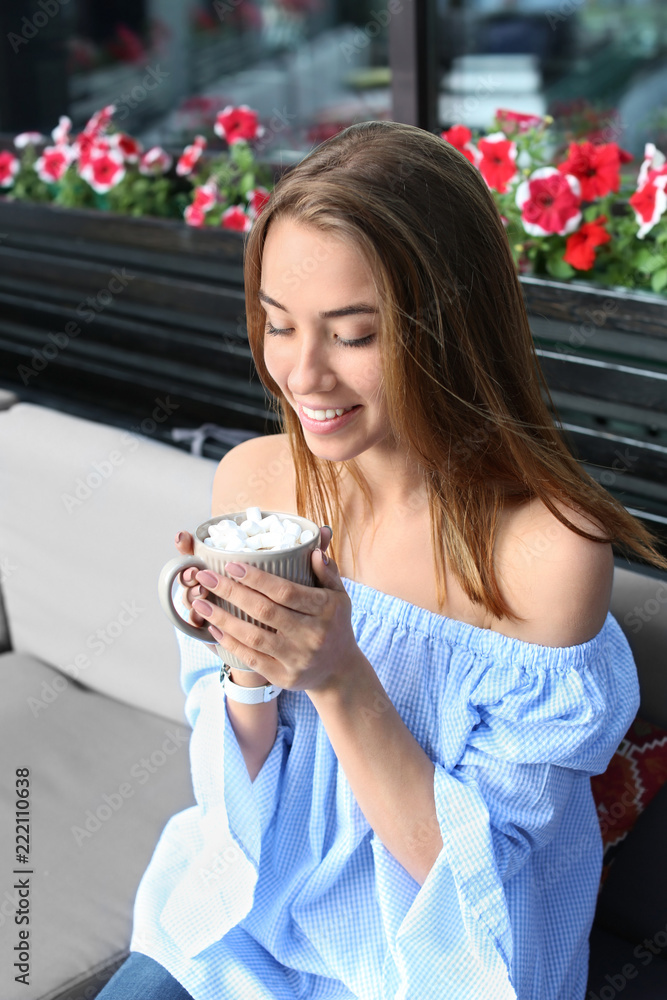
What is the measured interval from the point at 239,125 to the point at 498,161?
96 cm

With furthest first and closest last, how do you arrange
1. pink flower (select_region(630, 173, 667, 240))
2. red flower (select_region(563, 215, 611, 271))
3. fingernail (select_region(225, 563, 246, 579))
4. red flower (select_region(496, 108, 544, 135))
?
1. red flower (select_region(496, 108, 544, 135))
2. red flower (select_region(563, 215, 611, 271))
3. pink flower (select_region(630, 173, 667, 240))
4. fingernail (select_region(225, 563, 246, 579))

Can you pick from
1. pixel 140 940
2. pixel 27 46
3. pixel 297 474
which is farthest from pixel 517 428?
pixel 27 46

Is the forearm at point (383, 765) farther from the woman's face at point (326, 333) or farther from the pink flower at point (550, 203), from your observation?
the pink flower at point (550, 203)

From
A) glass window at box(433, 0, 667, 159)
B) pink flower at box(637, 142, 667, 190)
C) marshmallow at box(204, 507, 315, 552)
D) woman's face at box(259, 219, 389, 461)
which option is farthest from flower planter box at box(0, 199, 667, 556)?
glass window at box(433, 0, 667, 159)

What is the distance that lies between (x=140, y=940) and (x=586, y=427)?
1.08 m

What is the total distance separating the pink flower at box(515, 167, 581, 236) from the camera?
5.79ft

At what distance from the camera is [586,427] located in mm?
1733

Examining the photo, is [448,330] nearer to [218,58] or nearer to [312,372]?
[312,372]

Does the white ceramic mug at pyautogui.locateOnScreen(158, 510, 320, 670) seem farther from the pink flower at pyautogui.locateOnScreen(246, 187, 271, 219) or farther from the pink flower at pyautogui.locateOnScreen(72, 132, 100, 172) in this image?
the pink flower at pyautogui.locateOnScreen(72, 132, 100, 172)

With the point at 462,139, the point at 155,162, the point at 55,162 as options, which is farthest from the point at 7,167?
the point at 462,139

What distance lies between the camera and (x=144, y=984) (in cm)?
123

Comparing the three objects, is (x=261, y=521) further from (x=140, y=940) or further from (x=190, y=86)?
(x=190, y=86)

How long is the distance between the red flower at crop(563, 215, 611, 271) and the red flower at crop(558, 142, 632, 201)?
5cm

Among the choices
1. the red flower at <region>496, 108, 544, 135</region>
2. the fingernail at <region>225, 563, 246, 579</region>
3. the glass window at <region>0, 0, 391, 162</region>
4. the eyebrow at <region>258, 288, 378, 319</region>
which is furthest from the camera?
the glass window at <region>0, 0, 391, 162</region>
